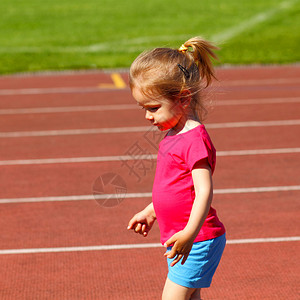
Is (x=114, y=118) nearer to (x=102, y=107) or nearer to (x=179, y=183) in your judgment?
(x=102, y=107)

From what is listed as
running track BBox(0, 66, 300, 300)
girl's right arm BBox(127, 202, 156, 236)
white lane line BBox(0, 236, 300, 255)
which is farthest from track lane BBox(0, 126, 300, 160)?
girl's right arm BBox(127, 202, 156, 236)

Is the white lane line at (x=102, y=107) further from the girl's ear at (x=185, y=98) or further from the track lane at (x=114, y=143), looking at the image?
the girl's ear at (x=185, y=98)

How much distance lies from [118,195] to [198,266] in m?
3.61

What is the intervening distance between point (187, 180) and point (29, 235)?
9.12 feet

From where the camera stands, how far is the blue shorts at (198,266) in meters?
2.99

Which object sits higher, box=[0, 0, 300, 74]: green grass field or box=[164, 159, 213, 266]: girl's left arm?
box=[164, 159, 213, 266]: girl's left arm

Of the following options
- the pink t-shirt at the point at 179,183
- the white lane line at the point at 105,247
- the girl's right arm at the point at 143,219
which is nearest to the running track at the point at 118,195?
the white lane line at the point at 105,247

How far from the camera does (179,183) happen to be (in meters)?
2.98

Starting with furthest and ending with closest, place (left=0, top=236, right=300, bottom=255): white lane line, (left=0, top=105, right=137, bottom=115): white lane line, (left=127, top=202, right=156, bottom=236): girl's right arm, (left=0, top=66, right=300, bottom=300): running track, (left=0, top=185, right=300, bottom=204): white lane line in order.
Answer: (left=0, top=105, right=137, bottom=115): white lane line
(left=0, top=185, right=300, bottom=204): white lane line
(left=0, top=236, right=300, bottom=255): white lane line
(left=0, top=66, right=300, bottom=300): running track
(left=127, top=202, right=156, bottom=236): girl's right arm

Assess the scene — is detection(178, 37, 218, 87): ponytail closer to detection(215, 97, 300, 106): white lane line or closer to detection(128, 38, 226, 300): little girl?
detection(128, 38, 226, 300): little girl

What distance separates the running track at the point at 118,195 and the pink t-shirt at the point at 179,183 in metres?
0.27

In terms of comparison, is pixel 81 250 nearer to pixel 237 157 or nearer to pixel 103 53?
pixel 237 157

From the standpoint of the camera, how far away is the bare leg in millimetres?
3029

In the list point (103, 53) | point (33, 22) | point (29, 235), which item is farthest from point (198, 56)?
point (33, 22)
